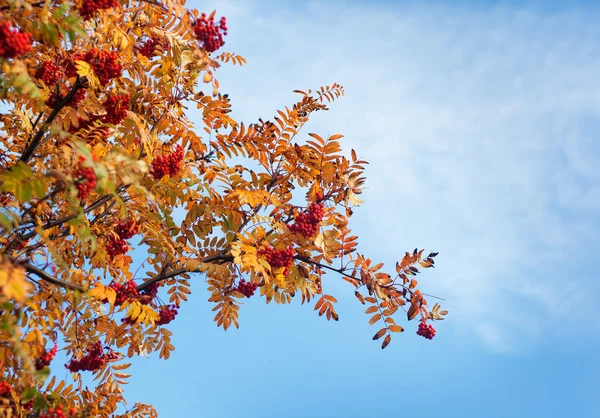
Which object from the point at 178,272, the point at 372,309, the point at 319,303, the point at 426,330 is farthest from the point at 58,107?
the point at 426,330

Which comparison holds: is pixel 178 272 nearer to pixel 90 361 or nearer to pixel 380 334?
pixel 90 361

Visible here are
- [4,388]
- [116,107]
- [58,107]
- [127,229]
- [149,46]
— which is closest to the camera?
[4,388]

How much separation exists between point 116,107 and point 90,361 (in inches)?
94.7

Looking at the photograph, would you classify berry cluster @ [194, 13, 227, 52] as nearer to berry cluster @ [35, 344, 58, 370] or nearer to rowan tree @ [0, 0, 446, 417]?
rowan tree @ [0, 0, 446, 417]

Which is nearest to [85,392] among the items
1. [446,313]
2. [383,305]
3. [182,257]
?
[182,257]

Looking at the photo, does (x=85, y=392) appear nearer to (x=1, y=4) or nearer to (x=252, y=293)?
(x=252, y=293)

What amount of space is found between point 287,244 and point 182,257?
1.08 m

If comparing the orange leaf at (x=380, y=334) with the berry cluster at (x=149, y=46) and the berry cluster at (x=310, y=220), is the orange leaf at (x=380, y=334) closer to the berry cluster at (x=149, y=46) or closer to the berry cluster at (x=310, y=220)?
the berry cluster at (x=310, y=220)

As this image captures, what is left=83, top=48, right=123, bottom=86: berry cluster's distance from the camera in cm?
514

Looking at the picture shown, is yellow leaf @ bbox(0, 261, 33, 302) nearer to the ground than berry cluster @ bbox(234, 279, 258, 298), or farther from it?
nearer to the ground

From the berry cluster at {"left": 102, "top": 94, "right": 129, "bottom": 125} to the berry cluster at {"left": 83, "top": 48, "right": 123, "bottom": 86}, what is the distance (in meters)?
0.41

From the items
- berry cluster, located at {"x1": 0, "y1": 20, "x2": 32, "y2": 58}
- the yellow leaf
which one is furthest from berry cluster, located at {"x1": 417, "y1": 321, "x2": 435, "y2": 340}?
berry cluster, located at {"x1": 0, "y1": 20, "x2": 32, "y2": 58}

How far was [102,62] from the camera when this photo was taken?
5160mm

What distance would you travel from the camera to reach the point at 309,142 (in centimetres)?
550
